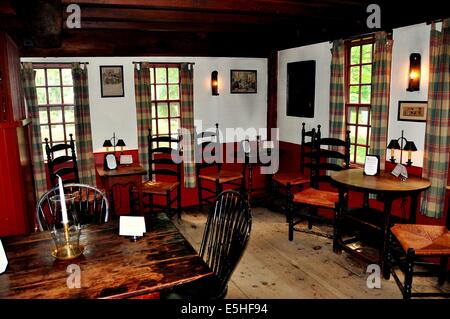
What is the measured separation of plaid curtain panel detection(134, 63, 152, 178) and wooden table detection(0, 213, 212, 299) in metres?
3.11

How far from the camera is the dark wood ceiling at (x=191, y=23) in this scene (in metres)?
3.07

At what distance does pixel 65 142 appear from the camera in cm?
527

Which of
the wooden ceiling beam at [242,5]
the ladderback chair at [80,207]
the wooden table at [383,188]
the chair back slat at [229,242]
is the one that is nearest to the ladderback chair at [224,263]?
the chair back slat at [229,242]

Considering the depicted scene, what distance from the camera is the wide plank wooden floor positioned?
10.8 ft

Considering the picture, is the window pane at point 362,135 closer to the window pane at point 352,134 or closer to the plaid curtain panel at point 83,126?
the window pane at point 352,134

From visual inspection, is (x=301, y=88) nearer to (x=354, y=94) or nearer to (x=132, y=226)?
(x=354, y=94)

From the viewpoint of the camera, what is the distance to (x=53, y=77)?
5062mm

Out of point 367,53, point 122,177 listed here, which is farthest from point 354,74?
point 122,177

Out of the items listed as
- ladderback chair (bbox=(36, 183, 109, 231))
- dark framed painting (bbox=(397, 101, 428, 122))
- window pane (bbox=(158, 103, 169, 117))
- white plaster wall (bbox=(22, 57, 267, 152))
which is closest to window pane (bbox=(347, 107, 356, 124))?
dark framed painting (bbox=(397, 101, 428, 122))

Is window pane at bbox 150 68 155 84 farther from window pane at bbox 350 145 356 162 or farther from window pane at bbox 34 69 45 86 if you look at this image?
window pane at bbox 350 145 356 162

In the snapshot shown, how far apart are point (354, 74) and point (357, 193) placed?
4.92 ft

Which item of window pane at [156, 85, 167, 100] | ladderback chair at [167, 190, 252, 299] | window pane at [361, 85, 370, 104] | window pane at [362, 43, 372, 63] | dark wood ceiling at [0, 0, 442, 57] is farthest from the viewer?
window pane at [156, 85, 167, 100]
